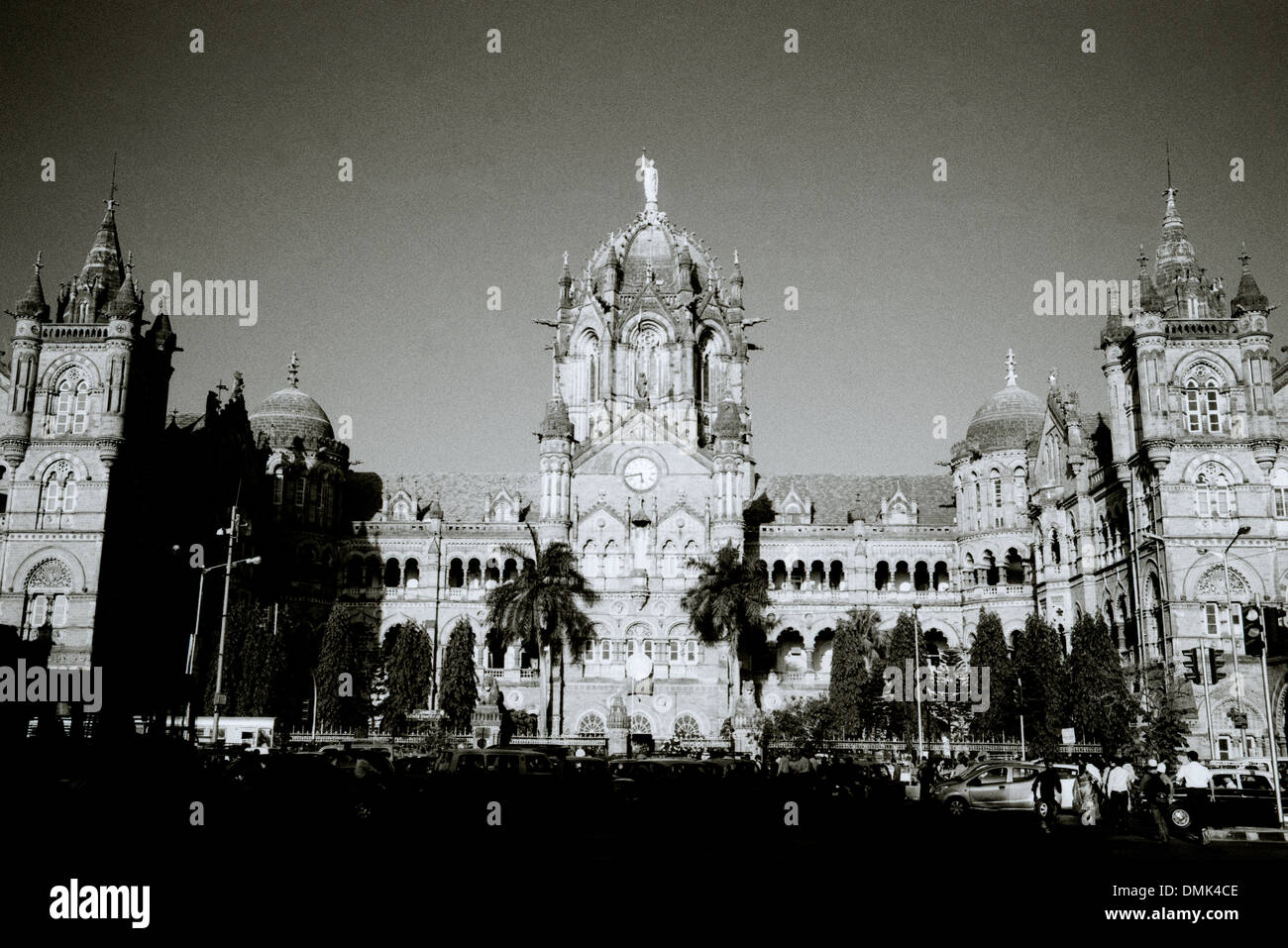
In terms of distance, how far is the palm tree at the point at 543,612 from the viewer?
211 feet

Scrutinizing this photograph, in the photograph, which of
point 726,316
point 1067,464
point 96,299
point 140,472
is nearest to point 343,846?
point 140,472

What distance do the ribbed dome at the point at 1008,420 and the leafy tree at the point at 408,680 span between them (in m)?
37.6

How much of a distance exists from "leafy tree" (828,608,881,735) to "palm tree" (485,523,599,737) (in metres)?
14.0

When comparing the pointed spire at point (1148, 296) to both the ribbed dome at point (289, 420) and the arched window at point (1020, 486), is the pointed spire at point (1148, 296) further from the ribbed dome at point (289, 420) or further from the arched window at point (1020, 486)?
the ribbed dome at point (289, 420)

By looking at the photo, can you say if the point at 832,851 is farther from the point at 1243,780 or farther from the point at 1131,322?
the point at 1131,322

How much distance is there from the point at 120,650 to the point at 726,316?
1917 inches

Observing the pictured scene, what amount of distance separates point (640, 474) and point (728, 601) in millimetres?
13619

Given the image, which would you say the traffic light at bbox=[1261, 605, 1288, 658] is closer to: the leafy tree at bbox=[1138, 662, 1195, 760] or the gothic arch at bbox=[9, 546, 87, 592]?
the leafy tree at bbox=[1138, 662, 1195, 760]

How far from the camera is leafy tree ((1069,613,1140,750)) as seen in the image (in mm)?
46500

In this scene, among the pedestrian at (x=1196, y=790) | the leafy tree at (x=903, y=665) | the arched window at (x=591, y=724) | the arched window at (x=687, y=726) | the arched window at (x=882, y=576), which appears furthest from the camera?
the arched window at (x=882, y=576)

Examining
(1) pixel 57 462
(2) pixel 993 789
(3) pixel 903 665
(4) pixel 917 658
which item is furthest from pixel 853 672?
(1) pixel 57 462

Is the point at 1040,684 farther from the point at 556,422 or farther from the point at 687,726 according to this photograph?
the point at 556,422

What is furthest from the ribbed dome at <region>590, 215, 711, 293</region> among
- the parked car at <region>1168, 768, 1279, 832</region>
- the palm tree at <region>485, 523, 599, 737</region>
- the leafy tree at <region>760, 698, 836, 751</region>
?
the parked car at <region>1168, 768, 1279, 832</region>

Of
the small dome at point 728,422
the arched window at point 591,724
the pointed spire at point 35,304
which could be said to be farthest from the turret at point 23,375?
the small dome at point 728,422
